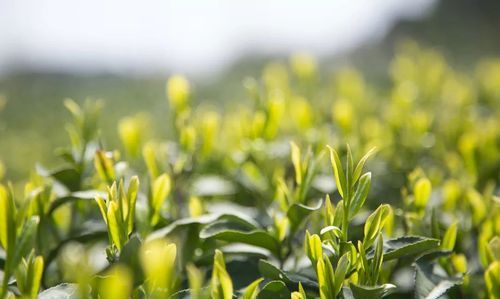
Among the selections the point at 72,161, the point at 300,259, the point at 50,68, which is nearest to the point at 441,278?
the point at 300,259

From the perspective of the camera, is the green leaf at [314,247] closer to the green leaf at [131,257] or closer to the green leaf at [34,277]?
the green leaf at [131,257]

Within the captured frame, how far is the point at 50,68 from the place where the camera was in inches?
594

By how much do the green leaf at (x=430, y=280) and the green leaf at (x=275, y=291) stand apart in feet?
0.91

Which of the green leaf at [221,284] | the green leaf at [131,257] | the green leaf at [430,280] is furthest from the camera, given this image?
the green leaf at [430,280]

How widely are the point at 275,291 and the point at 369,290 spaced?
0.19 meters

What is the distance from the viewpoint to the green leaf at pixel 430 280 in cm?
118

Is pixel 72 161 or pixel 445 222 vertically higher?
pixel 72 161

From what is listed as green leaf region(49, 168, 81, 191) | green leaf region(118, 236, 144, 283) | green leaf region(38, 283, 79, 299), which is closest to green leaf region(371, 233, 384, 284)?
green leaf region(118, 236, 144, 283)

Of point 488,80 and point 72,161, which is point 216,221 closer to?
point 72,161

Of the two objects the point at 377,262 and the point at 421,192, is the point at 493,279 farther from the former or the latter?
the point at 421,192

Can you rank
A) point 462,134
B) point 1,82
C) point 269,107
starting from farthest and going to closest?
point 1,82
point 462,134
point 269,107

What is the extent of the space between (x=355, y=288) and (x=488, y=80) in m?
3.17

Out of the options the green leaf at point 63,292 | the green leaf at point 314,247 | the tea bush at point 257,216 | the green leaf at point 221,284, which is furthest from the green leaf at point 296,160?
the green leaf at point 63,292

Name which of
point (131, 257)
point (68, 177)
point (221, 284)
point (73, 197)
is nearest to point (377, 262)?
point (221, 284)
